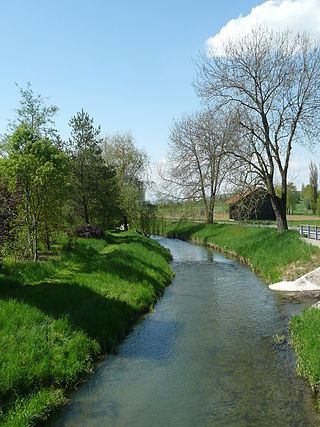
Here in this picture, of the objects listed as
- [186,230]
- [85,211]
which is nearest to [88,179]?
[85,211]

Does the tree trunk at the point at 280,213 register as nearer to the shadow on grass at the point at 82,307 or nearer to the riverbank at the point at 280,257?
the riverbank at the point at 280,257

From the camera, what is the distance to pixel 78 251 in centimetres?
2231

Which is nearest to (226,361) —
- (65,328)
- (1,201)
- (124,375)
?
(124,375)

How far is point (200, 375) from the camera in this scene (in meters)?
8.87

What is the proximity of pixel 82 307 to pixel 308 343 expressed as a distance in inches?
280

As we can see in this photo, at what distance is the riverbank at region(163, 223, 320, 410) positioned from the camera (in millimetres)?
9258

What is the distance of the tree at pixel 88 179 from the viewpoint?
32.4 m

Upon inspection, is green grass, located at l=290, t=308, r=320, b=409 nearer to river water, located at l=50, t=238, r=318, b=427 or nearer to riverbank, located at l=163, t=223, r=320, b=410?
riverbank, located at l=163, t=223, r=320, b=410

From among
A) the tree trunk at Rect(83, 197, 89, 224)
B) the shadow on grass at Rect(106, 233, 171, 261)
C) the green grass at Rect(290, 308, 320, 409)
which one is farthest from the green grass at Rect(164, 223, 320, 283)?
the tree trunk at Rect(83, 197, 89, 224)

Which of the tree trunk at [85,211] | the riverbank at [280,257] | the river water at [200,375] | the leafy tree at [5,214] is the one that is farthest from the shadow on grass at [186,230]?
the leafy tree at [5,214]

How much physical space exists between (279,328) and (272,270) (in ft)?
28.7

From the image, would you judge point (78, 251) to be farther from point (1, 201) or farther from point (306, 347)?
point (306, 347)

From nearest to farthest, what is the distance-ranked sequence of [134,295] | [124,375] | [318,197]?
1. [124,375]
2. [134,295]
3. [318,197]

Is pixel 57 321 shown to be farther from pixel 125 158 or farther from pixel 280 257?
pixel 125 158
